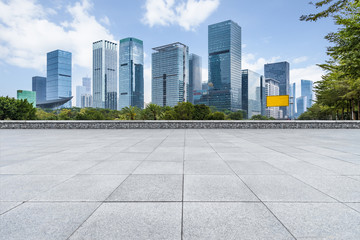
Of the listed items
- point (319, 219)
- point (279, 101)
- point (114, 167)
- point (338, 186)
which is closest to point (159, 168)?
point (114, 167)

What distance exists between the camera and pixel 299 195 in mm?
3354

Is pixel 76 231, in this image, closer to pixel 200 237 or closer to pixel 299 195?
pixel 200 237

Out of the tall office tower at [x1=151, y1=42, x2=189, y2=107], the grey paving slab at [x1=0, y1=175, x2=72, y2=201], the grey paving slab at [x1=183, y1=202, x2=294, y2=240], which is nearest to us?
the grey paving slab at [x1=183, y1=202, x2=294, y2=240]

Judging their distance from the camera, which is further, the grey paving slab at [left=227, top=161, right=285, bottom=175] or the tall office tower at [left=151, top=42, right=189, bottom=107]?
the tall office tower at [left=151, top=42, right=189, bottom=107]

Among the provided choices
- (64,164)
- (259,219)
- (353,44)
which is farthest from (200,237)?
(353,44)

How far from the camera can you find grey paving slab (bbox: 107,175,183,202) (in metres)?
3.24

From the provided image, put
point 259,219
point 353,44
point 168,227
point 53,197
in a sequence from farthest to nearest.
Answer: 1. point 353,44
2. point 53,197
3. point 259,219
4. point 168,227

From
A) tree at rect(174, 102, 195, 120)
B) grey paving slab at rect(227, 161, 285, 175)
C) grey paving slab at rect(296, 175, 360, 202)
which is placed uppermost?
tree at rect(174, 102, 195, 120)

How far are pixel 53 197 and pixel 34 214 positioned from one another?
1.86ft

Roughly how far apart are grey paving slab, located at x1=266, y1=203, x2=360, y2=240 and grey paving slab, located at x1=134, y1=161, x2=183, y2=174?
248 centimetres

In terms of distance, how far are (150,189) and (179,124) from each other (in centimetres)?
1725

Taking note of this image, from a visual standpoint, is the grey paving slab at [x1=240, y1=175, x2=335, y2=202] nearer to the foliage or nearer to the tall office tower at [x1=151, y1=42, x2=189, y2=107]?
the foliage

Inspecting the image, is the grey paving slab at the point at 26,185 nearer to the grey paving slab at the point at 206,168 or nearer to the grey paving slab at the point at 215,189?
the grey paving slab at the point at 215,189

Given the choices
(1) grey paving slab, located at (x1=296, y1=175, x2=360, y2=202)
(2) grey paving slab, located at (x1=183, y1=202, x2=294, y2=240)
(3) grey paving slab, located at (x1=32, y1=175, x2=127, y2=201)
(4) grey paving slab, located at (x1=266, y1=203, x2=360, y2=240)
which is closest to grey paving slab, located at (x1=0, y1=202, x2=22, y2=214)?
(3) grey paving slab, located at (x1=32, y1=175, x2=127, y2=201)
